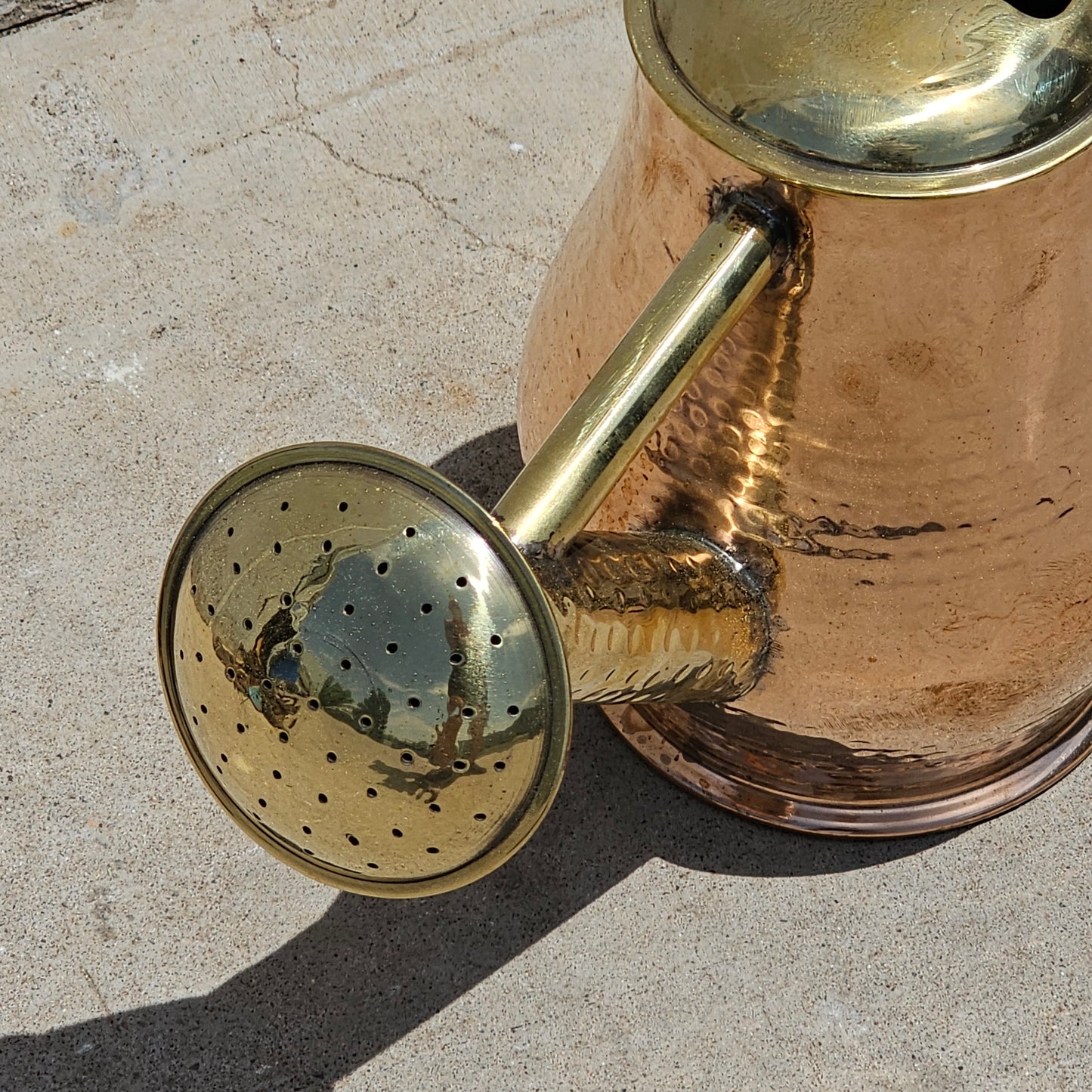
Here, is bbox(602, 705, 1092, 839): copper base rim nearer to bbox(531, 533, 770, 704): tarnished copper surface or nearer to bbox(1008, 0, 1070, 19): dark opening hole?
bbox(531, 533, 770, 704): tarnished copper surface

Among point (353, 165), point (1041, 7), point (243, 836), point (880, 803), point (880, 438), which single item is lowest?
point (243, 836)

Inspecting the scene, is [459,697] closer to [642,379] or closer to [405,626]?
[405,626]

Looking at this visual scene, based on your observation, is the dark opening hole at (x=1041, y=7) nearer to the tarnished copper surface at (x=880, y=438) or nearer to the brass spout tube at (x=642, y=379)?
the tarnished copper surface at (x=880, y=438)

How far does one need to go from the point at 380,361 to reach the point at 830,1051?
117cm

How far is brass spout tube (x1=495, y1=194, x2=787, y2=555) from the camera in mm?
1062

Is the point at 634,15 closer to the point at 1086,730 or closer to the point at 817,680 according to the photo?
the point at 817,680

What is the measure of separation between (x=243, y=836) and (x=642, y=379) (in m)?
1.01

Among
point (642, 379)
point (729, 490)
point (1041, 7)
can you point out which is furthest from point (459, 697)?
point (1041, 7)

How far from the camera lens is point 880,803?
1760 mm

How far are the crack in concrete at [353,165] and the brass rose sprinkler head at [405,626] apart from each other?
123 centimetres

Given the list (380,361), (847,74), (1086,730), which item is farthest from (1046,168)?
(380,361)

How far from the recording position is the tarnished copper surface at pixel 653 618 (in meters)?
1.17

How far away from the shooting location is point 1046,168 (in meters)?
1.04

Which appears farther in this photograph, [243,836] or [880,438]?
[243,836]
